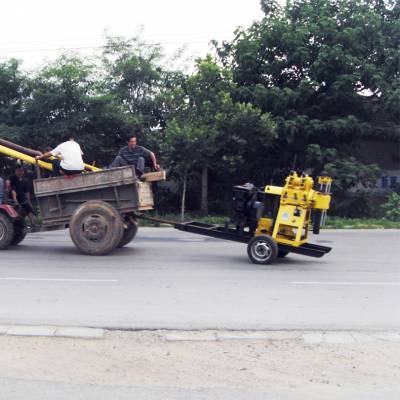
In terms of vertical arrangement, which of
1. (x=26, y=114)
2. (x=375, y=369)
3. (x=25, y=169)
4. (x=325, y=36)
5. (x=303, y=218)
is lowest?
(x=375, y=369)

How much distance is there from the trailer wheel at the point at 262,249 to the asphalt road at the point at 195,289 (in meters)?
0.17

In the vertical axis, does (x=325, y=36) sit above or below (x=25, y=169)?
above

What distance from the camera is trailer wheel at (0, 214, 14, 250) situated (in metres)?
12.1

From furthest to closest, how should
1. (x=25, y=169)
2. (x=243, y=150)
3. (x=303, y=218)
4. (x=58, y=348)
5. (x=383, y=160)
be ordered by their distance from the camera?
(x=383, y=160) → (x=243, y=150) → (x=25, y=169) → (x=303, y=218) → (x=58, y=348)

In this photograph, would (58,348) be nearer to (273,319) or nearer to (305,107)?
(273,319)

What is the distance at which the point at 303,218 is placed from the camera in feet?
35.0

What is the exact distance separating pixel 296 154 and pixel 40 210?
12.6 metres

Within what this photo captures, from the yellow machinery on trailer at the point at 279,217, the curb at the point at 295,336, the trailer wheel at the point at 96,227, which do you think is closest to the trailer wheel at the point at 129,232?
the trailer wheel at the point at 96,227

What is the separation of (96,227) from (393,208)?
41.7ft

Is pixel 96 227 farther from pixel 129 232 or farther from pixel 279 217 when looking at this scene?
pixel 279 217

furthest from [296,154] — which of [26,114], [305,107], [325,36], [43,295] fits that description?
[43,295]

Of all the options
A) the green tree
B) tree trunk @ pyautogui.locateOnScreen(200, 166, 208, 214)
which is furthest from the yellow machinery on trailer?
tree trunk @ pyautogui.locateOnScreen(200, 166, 208, 214)

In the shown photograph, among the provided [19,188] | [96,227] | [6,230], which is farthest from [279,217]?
[19,188]

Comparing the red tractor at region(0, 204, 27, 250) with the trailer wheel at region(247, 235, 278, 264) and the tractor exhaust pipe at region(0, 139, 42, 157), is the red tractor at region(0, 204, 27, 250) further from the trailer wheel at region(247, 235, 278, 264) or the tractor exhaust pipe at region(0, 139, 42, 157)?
the trailer wheel at region(247, 235, 278, 264)
